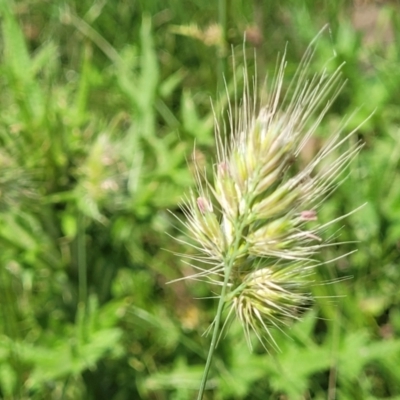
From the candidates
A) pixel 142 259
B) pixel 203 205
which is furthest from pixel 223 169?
pixel 142 259

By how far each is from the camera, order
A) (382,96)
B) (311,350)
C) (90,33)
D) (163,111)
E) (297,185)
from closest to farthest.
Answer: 1. (297,185)
2. (311,350)
3. (382,96)
4. (163,111)
5. (90,33)

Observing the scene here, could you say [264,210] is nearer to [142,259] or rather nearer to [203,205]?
[203,205]

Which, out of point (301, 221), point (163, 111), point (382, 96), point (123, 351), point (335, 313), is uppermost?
point (301, 221)

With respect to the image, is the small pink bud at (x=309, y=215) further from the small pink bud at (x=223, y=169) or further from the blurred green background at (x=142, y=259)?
the blurred green background at (x=142, y=259)

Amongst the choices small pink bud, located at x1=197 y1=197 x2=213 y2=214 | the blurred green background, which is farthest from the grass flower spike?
the blurred green background

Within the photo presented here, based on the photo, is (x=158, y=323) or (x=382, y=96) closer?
(x=158, y=323)

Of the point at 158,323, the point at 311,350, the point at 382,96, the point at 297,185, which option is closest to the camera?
the point at 297,185

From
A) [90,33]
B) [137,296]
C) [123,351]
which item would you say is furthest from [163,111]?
[123,351]

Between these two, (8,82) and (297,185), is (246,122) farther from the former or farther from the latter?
(8,82)

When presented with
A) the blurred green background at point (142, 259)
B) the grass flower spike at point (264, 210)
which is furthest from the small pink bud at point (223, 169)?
the blurred green background at point (142, 259)
